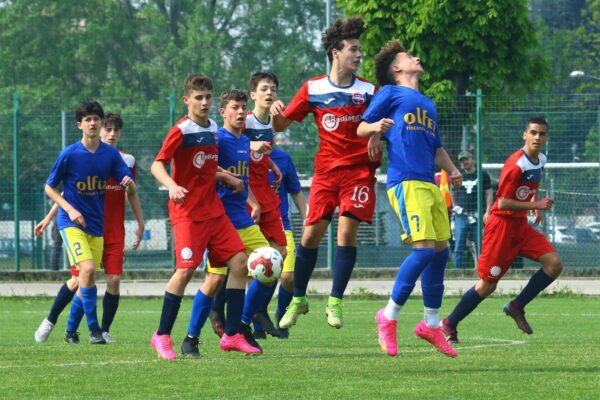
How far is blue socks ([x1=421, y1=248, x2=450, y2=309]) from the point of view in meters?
9.84

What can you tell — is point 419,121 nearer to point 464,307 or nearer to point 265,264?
point 265,264

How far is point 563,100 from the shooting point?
20938 mm

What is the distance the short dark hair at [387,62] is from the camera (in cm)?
1002

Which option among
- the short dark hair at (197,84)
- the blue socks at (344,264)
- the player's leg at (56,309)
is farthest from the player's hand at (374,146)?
the player's leg at (56,309)

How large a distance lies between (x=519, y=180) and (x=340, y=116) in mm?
2078

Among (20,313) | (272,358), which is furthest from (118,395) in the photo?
(20,313)

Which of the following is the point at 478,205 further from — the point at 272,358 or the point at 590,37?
the point at 590,37

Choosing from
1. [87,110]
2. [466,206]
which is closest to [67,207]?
[87,110]

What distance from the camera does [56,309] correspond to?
12.6 meters

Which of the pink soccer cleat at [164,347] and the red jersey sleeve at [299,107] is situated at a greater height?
the red jersey sleeve at [299,107]

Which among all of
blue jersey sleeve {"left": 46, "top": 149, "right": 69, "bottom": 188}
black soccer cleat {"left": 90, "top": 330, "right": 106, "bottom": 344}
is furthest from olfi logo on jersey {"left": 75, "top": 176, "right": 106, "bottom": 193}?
black soccer cleat {"left": 90, "top": 330, "right": 106, "bottom": 344}

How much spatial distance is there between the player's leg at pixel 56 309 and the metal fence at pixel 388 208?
9.38 meters

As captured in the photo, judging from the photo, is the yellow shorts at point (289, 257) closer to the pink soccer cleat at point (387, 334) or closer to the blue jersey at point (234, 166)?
the blue jersey at point (234, 166)

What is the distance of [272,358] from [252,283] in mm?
2296
